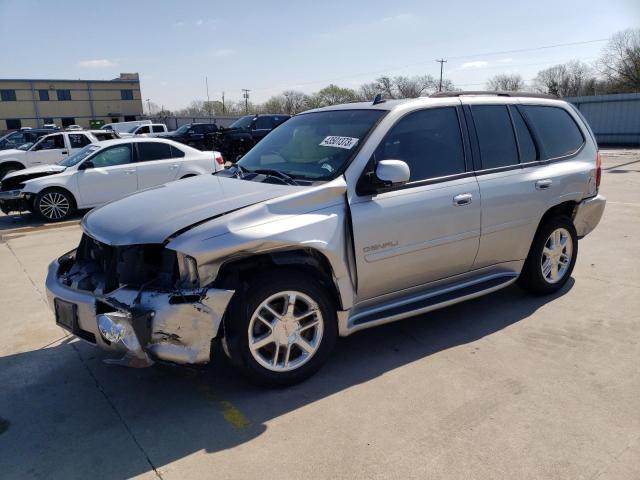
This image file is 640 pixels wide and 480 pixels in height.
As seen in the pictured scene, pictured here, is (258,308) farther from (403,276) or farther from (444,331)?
(444,331)

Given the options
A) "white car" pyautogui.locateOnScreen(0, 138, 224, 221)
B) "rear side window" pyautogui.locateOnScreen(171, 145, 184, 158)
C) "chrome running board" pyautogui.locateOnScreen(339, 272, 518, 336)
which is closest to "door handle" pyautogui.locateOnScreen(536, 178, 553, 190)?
"chrome running board" pyautogui.locateOnScreen(339, 272, 518, 336)

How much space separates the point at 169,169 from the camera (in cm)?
1052

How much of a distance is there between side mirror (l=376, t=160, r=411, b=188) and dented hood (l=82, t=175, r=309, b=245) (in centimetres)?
57

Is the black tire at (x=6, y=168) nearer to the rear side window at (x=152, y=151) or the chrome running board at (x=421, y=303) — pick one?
the rear side window at (x=152, y=151)

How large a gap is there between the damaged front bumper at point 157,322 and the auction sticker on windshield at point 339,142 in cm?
146

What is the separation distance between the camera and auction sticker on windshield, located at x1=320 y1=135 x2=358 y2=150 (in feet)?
12.3

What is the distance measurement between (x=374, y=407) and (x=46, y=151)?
15262mm

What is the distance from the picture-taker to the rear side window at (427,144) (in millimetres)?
3828

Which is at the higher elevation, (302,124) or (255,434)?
(302,124)

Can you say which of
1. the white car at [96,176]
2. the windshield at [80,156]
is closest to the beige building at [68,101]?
the windshield at [80,156]

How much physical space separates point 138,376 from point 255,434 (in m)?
1.18

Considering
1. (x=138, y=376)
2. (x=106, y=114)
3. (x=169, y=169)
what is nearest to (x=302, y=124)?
(x=138, y=376)

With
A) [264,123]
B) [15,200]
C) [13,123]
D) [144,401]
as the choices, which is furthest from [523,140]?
[13,123]

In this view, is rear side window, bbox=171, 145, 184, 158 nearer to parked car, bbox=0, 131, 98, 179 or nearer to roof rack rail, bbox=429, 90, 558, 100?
parked car, bbox=0, 131, 98, 179
